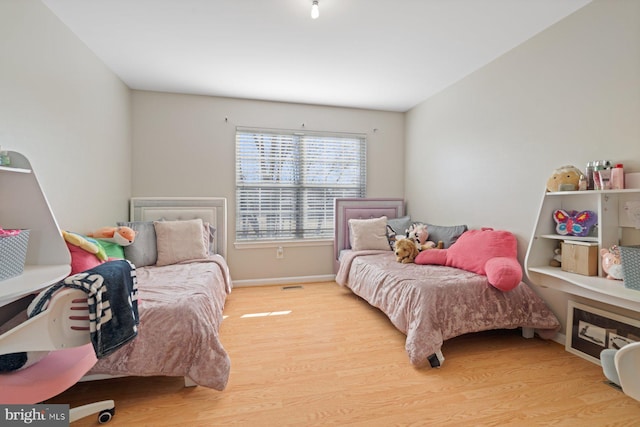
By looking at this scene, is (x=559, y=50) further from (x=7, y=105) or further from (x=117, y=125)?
(x=117, y=125)

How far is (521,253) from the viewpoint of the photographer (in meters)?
2.41

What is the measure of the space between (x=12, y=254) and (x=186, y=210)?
206 centimetres

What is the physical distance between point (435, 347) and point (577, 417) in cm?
72

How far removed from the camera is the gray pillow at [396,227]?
11.7 feet

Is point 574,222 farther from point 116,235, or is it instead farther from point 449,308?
point 116,235

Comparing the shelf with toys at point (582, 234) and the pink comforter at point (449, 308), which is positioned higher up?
the shelf with toys at point (582, 234)

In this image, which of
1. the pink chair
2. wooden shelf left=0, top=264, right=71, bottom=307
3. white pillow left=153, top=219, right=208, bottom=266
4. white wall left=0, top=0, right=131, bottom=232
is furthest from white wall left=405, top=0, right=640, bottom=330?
white wall left=0, top=0, right=131, bottom=232

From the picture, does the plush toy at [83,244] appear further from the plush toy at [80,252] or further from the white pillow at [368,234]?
the white pillow at [368,234]

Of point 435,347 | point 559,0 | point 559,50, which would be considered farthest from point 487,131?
point 435,347

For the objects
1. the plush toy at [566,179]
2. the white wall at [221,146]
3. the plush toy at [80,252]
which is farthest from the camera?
the white wall at [221,146]

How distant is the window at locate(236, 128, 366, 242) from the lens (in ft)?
12.0

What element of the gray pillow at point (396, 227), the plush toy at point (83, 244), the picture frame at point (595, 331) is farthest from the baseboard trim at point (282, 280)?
the picture frame at point (595, 331)

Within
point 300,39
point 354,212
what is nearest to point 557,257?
point 354,212

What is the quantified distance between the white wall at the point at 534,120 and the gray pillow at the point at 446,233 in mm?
140
